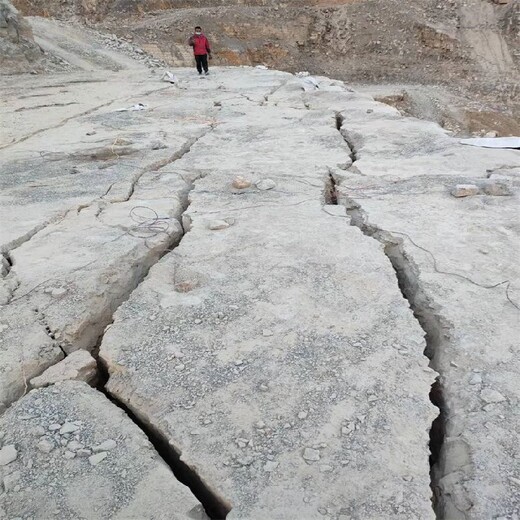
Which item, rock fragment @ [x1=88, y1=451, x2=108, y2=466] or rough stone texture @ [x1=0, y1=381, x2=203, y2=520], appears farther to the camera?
rock fragment @ [x1=88, y1=451, x2=108, y2=466]

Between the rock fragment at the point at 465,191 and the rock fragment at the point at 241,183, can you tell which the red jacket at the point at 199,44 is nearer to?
the rock fragment at the point at 241,183

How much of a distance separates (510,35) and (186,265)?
19804mm

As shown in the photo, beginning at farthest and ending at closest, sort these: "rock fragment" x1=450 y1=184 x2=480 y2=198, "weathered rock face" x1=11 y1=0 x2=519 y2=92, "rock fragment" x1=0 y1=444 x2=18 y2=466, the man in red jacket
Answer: "weathered rock face" x1=11 y1=0 x2=519 y2=92
the man in red jacket
"rock fragment" x1=450 y1=184 x2=480 y2=198
"rock fragment" x1=0 y1=444 x2=18 y2=466

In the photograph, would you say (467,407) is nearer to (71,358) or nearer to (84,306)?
(71,358)

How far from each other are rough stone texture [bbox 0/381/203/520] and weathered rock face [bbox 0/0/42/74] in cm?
1154

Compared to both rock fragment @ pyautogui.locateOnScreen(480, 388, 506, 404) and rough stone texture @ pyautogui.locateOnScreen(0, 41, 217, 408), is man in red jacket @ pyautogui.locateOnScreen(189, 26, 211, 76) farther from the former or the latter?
rock fragment @ pyautogui.locateOnScreen(480, 388, 506, 404)

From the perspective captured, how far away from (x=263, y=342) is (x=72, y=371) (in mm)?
780

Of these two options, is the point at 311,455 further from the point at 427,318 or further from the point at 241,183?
the point at 241,183

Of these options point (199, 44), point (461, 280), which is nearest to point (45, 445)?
point (461, 280)

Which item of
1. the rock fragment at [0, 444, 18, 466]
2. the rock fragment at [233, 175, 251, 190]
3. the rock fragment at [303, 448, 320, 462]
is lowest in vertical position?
the rock fragment at [233, 175, 251, 190]

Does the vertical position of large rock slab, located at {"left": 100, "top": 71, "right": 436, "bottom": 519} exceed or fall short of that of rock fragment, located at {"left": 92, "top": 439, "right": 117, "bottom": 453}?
it falls short

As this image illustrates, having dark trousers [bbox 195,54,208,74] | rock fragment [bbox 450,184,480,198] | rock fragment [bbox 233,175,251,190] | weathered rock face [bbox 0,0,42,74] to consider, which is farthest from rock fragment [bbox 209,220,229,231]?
weathered rock face [bbox 0,0,42,74]

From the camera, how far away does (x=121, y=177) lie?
169 inches

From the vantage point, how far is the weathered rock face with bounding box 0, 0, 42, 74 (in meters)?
11.3
